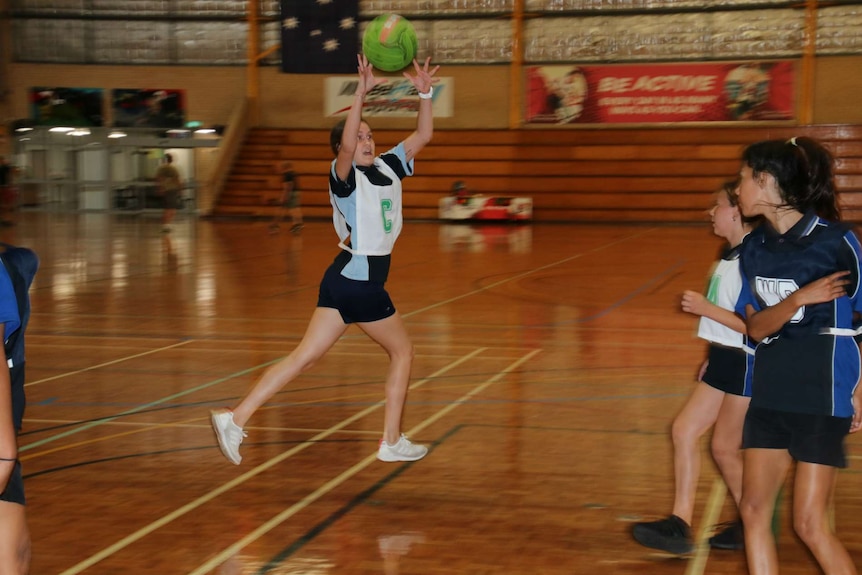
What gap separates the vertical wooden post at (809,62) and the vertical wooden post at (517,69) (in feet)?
25.3

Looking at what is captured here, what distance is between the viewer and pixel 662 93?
102ft

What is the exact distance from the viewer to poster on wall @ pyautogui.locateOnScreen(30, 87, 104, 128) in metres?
34.8

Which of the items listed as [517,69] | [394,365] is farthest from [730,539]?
[517,69]

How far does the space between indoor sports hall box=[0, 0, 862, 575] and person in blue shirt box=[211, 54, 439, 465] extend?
0.26m

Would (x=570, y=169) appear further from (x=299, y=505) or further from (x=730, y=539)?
(x=730, y=539)

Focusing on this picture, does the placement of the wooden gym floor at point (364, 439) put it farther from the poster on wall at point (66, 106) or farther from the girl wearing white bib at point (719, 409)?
the poster on wall at point (66, 106)

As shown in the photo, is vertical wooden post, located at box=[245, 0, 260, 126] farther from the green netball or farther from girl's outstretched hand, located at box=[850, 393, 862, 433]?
girl's outstretched hand, located at box=[850, 393, 862, 433]

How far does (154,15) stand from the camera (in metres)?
34.3

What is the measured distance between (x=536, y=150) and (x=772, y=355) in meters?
29.3

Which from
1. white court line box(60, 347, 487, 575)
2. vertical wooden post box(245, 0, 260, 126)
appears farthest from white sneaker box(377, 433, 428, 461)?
vertical wooden post box(245, 0, 260, 126)

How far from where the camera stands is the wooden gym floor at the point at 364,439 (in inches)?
175

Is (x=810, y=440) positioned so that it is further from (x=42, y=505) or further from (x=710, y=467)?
(x=42, y=505)

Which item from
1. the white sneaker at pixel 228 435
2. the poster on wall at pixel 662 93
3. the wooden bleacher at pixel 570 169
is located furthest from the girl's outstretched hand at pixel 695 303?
the poster on wall at pixel 662 93

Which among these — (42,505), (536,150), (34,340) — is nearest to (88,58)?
(536,150)
